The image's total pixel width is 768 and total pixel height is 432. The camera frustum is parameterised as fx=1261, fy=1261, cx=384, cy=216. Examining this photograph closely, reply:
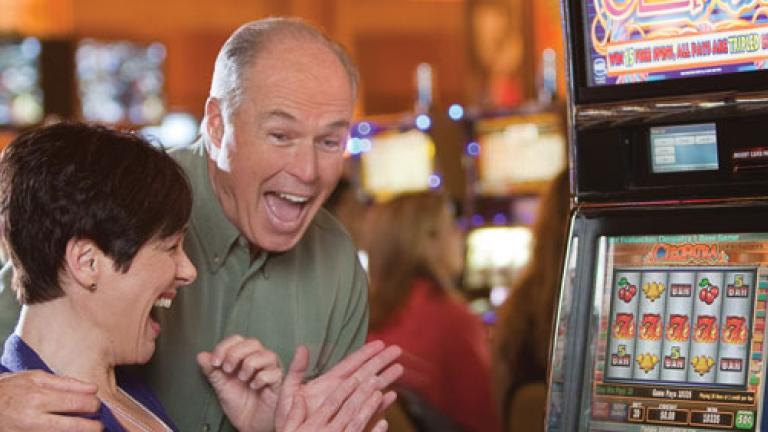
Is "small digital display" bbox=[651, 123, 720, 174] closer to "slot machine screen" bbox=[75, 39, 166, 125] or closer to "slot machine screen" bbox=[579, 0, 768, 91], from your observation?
"slot machine screen" bbox=[579, 0, 768, 91]

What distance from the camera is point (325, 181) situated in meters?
2.28

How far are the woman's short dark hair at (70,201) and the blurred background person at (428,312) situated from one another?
266 centimetres

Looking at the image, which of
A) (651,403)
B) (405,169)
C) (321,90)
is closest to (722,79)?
(651,403)

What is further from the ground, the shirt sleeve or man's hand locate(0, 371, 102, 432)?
man's hand locate(0, 371, 102, 432)

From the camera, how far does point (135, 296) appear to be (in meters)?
1.91

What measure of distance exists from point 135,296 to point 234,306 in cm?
55

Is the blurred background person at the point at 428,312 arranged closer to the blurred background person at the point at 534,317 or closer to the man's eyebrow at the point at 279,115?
the blurred background person at the point at 534,317

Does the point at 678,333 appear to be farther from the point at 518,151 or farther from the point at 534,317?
the point at 518,151

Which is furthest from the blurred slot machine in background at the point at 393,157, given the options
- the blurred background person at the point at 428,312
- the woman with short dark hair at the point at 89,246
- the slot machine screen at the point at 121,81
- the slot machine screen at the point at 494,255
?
the woman with short dark hair at the point at 89,246

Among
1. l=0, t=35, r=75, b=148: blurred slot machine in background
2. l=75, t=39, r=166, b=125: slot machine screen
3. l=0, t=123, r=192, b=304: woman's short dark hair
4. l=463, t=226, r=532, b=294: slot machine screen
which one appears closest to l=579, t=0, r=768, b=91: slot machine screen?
Answer: l=0, t=123, r=192, b=304: woman's short dark hair

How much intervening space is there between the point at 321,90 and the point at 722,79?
725 millimetres

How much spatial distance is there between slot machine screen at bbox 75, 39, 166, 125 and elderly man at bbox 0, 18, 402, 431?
21.7 ft

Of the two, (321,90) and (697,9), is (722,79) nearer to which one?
(697,9)

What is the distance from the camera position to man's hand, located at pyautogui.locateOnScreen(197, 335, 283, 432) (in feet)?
6.98
